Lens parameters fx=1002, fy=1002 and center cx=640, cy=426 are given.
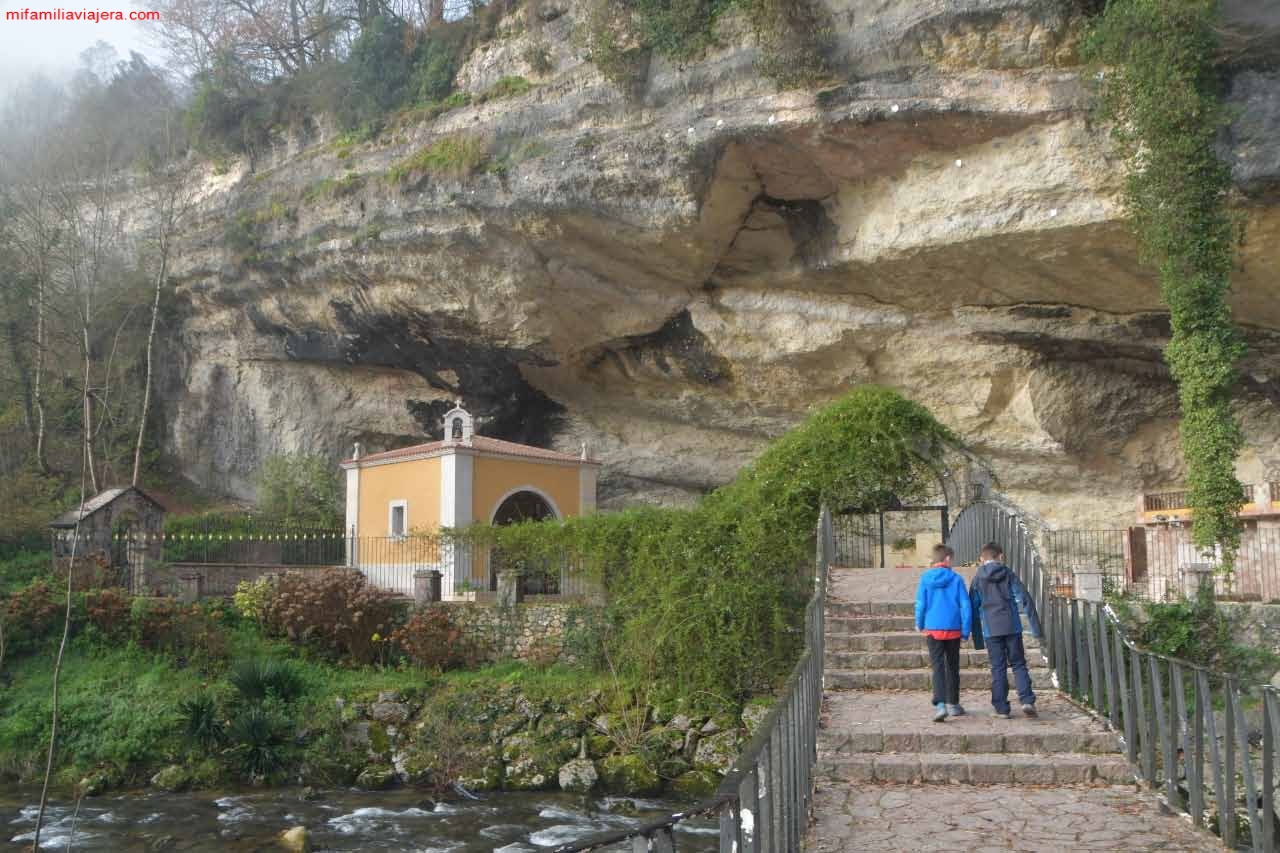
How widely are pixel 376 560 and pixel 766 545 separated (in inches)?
420

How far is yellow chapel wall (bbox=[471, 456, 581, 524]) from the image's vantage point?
20.6m

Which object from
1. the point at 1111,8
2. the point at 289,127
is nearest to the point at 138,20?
the point at 289,127

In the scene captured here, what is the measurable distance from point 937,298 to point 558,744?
1060 centimetres

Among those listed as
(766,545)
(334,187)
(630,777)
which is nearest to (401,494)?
(334,187)

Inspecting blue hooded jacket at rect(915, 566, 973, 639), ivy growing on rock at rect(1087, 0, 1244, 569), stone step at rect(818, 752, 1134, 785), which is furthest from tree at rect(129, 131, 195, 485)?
stone step at rect(818, 752, 1134, 785)

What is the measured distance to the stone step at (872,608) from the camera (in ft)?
30.1

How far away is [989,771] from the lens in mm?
5918

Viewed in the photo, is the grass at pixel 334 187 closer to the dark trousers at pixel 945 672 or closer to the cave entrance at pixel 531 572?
the cave entrance at pixel 531 572

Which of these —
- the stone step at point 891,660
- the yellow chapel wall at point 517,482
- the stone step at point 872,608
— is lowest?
the stone step at point 891,660

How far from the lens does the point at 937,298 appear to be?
18.5 metres

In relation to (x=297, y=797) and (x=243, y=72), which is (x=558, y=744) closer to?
(x=297, y=797)

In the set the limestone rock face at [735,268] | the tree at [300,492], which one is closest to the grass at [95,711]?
the tree at [300,492]

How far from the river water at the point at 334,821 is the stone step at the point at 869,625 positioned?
3.13m

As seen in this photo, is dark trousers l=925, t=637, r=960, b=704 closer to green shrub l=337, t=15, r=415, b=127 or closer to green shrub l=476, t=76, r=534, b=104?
green shrub l=476, t=76, r=534, b=104
